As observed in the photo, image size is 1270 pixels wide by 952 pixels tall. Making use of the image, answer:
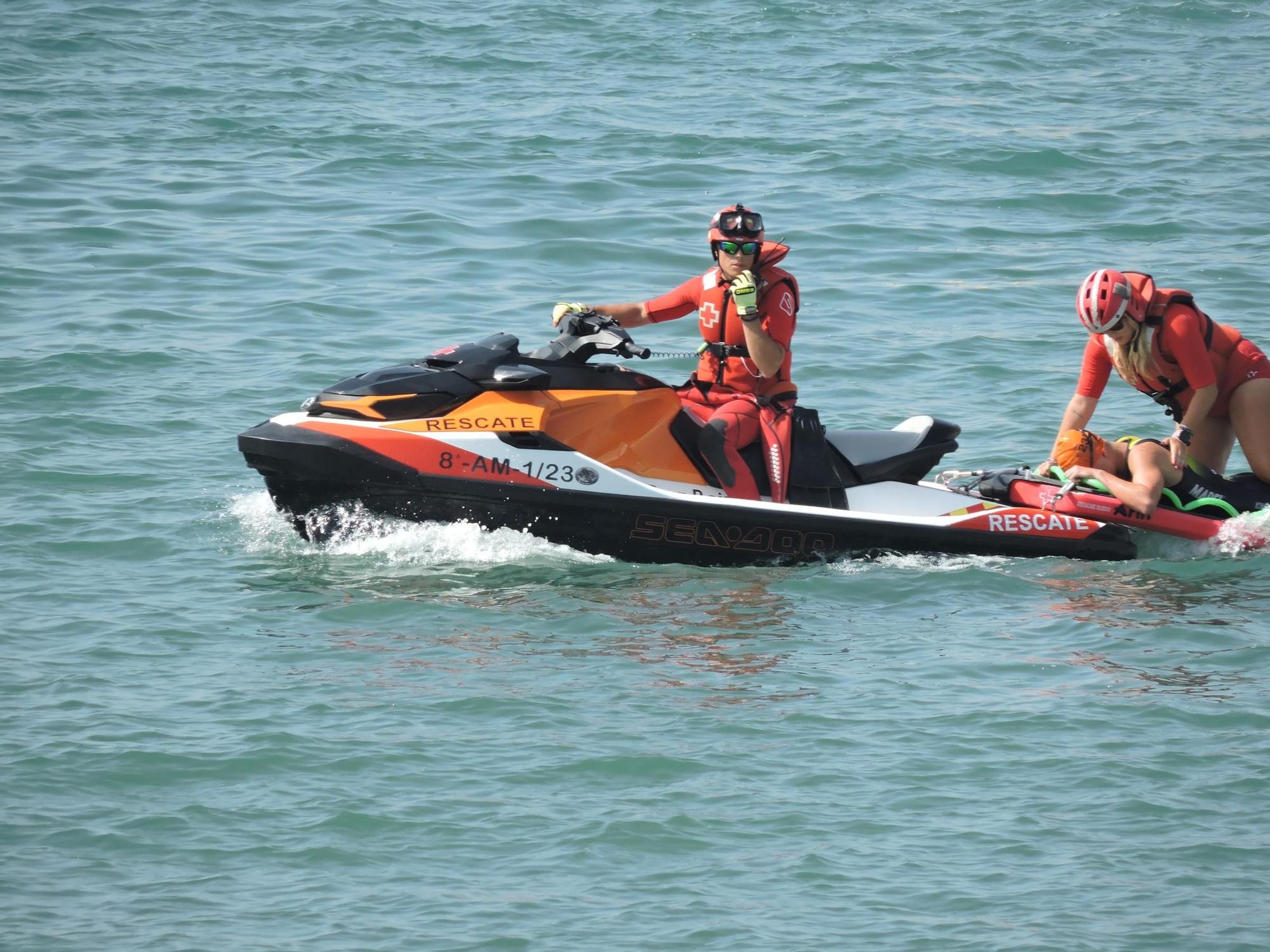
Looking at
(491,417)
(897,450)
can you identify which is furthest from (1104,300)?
(491,417)

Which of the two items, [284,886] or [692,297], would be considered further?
[692,297]

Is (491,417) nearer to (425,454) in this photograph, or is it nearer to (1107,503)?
(425,454)

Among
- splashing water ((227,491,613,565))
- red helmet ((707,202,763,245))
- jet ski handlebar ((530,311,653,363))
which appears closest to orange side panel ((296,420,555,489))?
splashing water ((227,491,613,565))

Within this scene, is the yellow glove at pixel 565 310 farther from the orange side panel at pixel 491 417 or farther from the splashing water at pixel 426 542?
the splashing water at pixel 426 542

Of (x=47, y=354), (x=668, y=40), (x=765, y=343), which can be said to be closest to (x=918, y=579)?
(x=765, y=343)

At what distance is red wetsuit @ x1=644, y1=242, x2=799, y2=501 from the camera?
8.41m

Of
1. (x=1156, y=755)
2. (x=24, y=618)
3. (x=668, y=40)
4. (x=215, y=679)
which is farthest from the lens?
(x=668, y=40)

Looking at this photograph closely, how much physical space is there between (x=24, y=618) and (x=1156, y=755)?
513 centimetres

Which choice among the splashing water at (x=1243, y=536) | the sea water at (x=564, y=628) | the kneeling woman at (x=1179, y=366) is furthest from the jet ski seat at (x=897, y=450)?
the splashing water at (x=1243, y=536)

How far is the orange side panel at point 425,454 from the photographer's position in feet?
25.8

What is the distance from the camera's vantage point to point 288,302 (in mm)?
13117

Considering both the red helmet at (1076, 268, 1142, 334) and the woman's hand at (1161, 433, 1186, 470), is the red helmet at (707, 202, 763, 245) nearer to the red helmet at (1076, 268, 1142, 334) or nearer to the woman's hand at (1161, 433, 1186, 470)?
the red helmet at (1076, 268, 1142, 334)

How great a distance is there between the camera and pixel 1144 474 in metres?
8.62

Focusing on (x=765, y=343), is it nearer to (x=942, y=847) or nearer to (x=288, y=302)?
(x=942, y=847)
